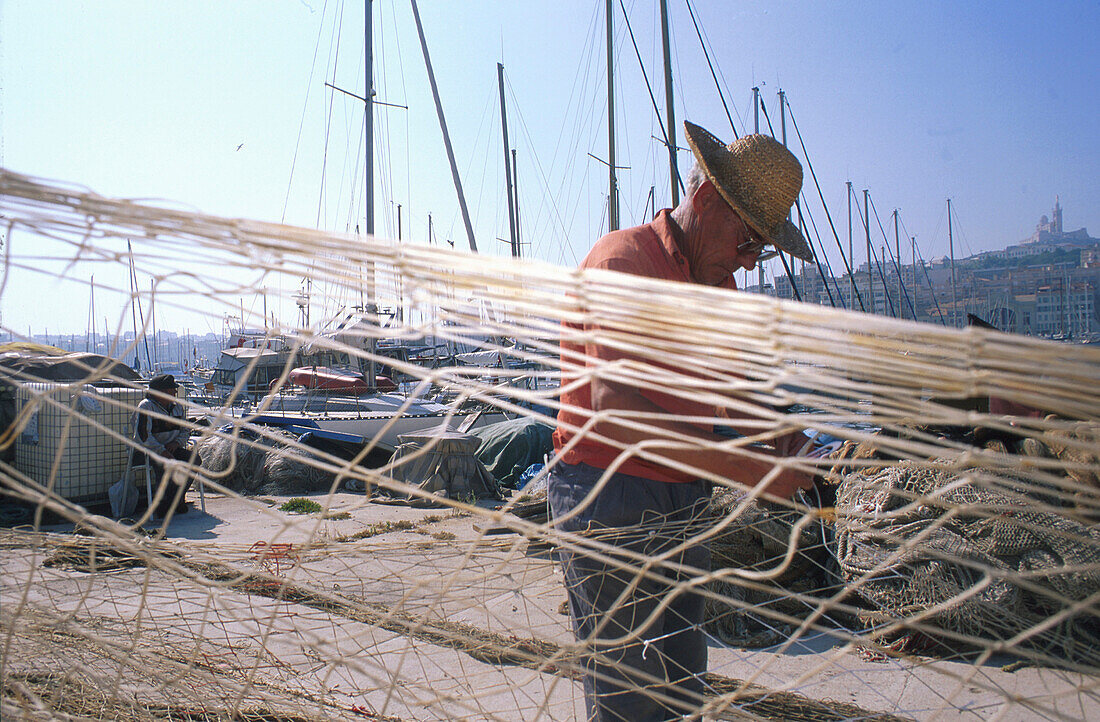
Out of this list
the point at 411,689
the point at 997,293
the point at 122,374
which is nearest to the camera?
the point at 411,689

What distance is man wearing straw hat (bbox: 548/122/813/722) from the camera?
5.03 feet

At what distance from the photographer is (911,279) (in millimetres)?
29922

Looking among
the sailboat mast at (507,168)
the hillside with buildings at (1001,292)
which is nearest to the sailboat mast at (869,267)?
the hillside with buildings at (1001,292)

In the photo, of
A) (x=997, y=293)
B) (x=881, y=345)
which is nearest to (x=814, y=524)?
(x=881, y=345)

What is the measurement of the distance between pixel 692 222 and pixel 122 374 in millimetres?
7591

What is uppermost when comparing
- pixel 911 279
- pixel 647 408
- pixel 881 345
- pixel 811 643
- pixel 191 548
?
pixel 911 279

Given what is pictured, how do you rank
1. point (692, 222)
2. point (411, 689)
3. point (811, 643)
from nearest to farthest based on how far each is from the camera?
point (692, 222), point (411, 689), point (811, 643)

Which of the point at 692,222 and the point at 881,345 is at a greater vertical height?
the point at 692,222

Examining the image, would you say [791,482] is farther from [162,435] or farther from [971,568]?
[162,435]

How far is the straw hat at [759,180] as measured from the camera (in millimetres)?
1664

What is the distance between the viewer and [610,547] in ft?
3.49

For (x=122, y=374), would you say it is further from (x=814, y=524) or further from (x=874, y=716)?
(x=874, y=716)

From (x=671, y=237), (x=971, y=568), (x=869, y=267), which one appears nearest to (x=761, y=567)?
(x=971, y=568)

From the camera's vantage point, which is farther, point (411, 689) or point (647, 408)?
point (411, 689)
